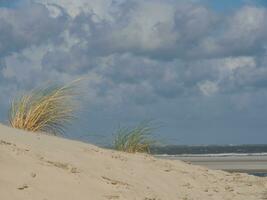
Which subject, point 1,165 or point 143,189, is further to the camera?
point 143,189

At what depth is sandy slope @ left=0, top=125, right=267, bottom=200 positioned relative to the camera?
7.80 metres

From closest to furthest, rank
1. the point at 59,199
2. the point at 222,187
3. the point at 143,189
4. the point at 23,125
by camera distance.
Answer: the point at 59,199, the point at 143,189, the point at 222,187, the point at 23,125

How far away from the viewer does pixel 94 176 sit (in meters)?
8.91

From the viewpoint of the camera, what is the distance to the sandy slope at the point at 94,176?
7797 mm

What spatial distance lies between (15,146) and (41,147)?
67 centimetres

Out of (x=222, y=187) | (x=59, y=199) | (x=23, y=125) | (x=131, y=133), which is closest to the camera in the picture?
(x=59, y=199)

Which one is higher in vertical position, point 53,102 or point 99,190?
point 53,102

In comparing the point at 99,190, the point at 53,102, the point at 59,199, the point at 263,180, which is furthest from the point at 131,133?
the point at 59,199

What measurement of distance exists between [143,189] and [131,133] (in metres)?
4.01

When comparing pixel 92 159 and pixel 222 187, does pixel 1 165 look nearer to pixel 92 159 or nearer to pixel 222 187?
pixel 92 159

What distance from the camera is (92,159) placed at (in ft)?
33.2

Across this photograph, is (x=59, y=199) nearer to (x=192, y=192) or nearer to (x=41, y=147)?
(x=41, y=147)

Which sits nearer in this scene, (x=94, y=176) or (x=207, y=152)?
(x=94, y=176)

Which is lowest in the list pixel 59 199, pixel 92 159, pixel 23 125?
pixel 59 199
